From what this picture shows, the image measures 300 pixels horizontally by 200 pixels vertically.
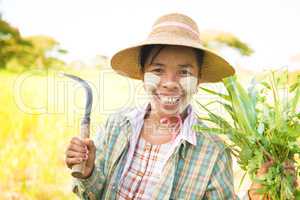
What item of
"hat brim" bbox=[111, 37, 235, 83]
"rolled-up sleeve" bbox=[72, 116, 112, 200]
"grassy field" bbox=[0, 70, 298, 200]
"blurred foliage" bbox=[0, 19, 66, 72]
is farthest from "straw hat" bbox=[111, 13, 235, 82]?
"blurred foliage" bbox=[0, 19, 66, 72]

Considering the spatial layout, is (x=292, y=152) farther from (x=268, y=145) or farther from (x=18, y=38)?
(x=18, y=38)

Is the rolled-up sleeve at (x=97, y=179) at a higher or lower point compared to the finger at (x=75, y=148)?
lower

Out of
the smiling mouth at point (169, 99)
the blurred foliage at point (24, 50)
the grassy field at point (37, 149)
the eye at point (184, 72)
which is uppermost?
the blurred foliage at point (24, 50)

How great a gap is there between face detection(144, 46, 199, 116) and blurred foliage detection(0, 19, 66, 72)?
3.73m

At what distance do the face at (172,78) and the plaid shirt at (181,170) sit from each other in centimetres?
9

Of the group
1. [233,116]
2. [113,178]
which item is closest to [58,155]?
[113,178]

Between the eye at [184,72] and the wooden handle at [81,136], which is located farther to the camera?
the eye at [184,72]

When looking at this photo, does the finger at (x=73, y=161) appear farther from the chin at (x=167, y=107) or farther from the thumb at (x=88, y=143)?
the chin at (x=167, y=107)

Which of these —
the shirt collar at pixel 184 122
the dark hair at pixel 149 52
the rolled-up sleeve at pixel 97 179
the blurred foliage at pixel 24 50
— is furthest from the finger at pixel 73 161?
the blurred foliage at pixel 24 50

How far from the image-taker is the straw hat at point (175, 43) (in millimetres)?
1512

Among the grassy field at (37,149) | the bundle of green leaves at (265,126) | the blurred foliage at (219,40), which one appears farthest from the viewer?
the blurred foliage at (219,40)

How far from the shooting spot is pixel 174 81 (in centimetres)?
148

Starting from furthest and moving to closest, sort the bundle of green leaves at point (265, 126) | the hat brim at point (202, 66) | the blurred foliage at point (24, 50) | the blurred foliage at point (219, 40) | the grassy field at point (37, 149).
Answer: the blurred foliage at point (219, 40), the blurred foliage at point (24, 50), the grassy field at point (37, 149), the hat brim at point (202, 66), the bundle of green leaves at point (265, 126)

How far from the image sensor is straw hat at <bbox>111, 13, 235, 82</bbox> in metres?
1.51
